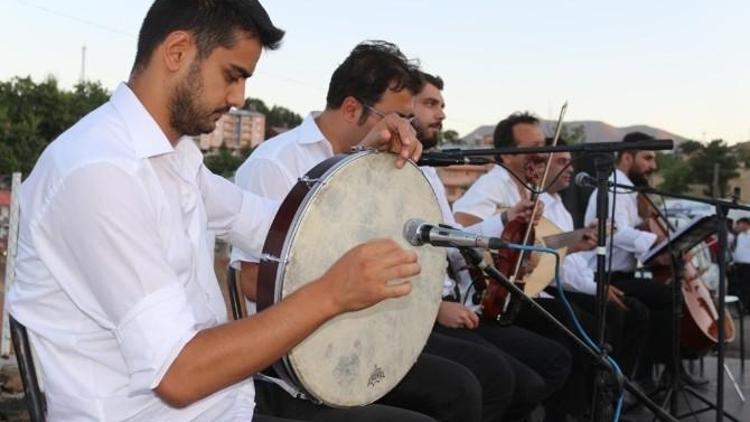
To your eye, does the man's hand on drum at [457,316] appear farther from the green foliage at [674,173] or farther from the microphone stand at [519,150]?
the green foliage at [674,173]

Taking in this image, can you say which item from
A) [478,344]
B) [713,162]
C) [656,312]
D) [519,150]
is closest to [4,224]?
[478,344]

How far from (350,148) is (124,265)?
4.95 ft

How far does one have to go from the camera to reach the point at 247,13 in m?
2.02

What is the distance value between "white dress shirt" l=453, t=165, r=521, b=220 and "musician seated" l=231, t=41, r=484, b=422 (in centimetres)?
153

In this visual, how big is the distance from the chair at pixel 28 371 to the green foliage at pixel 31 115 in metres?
29.6

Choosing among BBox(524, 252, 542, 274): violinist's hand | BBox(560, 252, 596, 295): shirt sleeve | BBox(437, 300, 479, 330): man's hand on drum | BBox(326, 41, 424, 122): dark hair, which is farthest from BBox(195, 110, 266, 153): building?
BBox(326, 41, 424, 122): dark hair

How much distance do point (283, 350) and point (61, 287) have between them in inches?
21.1

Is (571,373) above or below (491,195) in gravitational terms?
below

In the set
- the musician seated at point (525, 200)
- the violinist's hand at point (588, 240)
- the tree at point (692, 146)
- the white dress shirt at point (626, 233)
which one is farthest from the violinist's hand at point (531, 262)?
the tree at point (692, 146)

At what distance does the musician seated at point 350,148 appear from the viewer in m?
3.03

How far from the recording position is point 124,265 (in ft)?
5.62

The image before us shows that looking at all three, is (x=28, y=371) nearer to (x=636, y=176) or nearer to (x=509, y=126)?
(x=509, y=126)

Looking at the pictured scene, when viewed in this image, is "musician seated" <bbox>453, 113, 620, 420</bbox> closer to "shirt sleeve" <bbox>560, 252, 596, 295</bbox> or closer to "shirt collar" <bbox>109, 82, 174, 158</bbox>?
"shirt sleeve" <bbox>560, 252, 596, 295</bbox>

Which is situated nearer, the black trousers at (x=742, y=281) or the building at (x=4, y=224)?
the building at (x=4, y=224)
